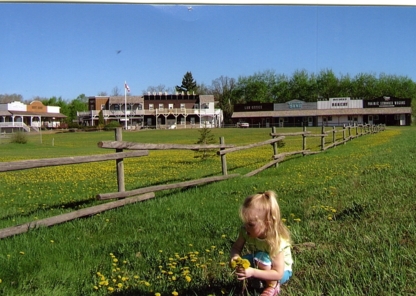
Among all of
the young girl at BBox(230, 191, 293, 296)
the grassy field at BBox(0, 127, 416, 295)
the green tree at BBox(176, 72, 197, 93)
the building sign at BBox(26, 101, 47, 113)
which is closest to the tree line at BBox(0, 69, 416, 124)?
the green tree at BBox(176, 72, 197, 93)

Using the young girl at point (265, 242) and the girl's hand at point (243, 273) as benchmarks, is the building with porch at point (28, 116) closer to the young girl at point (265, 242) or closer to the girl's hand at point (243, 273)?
the young girl at point (265, 242)

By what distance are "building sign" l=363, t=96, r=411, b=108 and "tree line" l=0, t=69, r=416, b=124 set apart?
4 centimetres

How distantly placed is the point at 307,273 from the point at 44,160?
2.77 metres

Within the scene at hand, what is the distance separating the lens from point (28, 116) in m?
3.97

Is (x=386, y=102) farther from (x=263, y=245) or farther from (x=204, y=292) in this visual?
(x=204, y=292)

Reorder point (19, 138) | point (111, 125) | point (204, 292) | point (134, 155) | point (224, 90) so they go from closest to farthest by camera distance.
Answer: point (204, 292) → point (224, 90) → point (19, 138) → point (111, 125) → point (134, 155)

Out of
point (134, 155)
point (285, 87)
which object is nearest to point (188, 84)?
point (285, 87)

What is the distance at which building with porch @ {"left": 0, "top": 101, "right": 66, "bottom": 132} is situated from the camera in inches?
154

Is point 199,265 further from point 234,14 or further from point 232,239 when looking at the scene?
point 234,14

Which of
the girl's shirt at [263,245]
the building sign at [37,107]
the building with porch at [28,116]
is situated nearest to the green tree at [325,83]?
the girl's shirt at [263,245]

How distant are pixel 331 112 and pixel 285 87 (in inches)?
14.9

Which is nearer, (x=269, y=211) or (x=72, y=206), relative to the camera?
(x=269, y=211)

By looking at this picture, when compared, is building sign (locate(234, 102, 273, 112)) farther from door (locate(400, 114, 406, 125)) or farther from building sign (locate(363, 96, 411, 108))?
door (locate(400, 114, 406, 125))

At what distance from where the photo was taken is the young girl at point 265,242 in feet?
8.86
